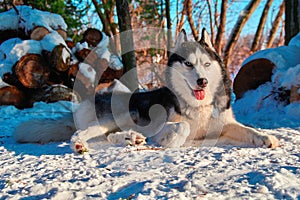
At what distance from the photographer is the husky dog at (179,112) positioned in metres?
2.67

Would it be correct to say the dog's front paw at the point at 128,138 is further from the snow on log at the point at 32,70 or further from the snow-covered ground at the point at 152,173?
→ the snow on log at the point at 32,70

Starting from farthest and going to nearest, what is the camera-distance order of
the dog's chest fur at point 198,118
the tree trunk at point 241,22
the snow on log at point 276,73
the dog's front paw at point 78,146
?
1. the tree trunk at point 241,22
2. the snow on log at point 276,73
3. the dog's chest fur at point 198,118
4. the dog's front paw at point 78,146

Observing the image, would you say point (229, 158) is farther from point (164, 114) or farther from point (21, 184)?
point (21, 184)

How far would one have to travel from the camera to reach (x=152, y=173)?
1.75 metres

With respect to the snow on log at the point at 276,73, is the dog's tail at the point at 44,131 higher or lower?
lower

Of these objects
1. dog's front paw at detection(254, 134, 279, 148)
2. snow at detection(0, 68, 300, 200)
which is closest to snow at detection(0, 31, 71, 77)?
Answer: snow at detection(0, 68, 300, 200)

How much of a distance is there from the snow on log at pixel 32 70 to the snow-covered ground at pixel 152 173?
368cm

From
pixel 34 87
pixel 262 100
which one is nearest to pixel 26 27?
pixel 34 87

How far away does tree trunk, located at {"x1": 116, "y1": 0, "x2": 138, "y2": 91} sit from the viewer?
199 inches

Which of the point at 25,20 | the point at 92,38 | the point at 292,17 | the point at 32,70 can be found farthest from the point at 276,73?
the point at 25,20

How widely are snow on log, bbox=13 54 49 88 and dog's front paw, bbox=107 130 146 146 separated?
3955 millimetres

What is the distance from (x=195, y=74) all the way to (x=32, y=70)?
14.7ft

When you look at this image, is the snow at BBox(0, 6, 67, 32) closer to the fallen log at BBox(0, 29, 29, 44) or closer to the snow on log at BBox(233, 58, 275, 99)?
the fallen log at BBox(0, 29, 29, 44)

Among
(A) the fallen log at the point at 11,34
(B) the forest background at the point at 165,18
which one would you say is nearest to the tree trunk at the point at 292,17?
(B) the forest background at the point at 165,18
